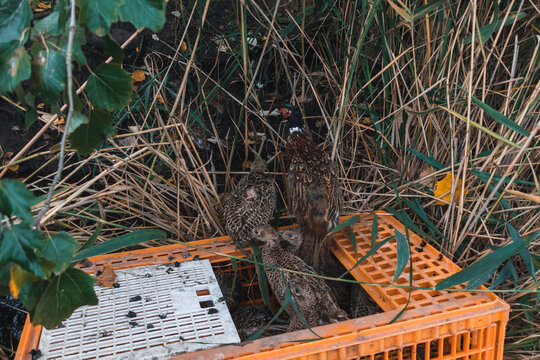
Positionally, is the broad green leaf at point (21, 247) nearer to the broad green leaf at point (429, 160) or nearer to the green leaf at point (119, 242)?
the green leaf at point (119, 242)

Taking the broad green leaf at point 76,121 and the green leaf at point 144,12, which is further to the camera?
the broad green leaf at point 76,121

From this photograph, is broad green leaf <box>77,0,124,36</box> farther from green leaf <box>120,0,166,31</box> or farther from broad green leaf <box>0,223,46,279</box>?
broad green leaf <box>0,223,46,279</box>

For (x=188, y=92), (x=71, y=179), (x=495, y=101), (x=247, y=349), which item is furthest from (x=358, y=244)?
(x=71, y=179)

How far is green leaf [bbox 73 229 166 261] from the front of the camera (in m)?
1.96

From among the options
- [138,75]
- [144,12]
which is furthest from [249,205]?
[144,12]

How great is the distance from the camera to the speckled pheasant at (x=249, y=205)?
8.24 feet

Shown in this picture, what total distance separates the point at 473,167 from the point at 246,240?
106cm

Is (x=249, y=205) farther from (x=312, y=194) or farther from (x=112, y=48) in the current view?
(x=112, y=48)

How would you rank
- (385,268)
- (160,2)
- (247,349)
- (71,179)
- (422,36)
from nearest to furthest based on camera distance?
(160,2) → (247,349) → (385,268) → (422,36) → (71,179)

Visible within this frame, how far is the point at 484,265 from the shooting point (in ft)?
6.01

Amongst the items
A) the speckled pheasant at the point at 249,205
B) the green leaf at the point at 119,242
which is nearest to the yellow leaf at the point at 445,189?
the speckled pheasant at the point at 249,205

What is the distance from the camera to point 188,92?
3.28m

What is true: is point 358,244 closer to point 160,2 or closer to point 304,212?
point 304,212

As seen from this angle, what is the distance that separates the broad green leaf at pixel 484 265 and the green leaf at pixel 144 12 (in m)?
1.27
